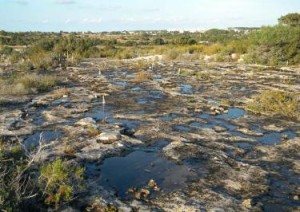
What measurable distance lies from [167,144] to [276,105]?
8.67 metres

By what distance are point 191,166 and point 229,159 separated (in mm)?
1405

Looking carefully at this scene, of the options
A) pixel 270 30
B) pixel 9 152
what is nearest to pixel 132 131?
pixel 9 152

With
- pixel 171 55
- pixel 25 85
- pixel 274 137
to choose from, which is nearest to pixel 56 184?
pixel 274 137

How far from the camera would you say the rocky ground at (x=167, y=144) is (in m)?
10.7

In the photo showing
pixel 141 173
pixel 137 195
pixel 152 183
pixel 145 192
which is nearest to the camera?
pixel 137 195

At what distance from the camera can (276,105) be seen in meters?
21.5

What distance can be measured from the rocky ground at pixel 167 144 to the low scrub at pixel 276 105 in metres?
0.78

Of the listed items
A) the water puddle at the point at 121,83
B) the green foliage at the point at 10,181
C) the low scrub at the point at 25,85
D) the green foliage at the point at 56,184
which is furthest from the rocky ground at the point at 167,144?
the water puddle at the point at 121,83

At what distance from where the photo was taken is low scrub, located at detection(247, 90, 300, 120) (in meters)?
20.6

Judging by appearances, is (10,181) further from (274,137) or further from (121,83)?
(121,83)

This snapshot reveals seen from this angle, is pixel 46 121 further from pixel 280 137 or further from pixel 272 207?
pixel 272 207

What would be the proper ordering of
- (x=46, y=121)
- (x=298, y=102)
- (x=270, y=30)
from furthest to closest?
(x=270, y=30)
(x=298, y=102)
(x=46, y=121)

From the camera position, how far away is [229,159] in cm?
1360

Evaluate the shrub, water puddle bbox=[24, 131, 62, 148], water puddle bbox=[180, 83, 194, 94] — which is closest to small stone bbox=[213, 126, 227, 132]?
water puddle bbox=[24, 131, 62, 148]
